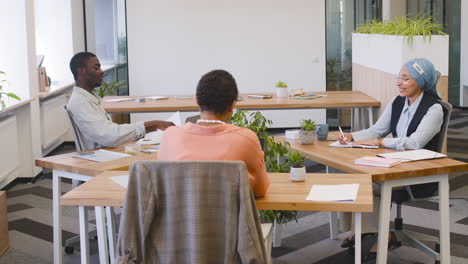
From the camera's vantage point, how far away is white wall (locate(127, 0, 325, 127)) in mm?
10133

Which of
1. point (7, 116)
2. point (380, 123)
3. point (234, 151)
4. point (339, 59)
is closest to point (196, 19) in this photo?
point (339, 59)

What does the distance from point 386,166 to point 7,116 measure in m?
4.33

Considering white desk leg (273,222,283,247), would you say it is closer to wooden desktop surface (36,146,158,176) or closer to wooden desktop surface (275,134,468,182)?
wooden desktop surface (275,134,468,182)

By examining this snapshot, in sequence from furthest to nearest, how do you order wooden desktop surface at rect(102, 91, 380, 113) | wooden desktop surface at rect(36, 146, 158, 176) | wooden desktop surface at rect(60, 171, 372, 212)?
wooden desktop surface at rect(102, 91, 380, 113), wooden desktop surface at rect(36, 146, 158, 176), wooden desktop surface at rect(60, 171, 372, 212)

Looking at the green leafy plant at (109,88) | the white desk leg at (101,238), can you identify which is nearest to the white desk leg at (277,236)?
the white desk leg at (101,238)

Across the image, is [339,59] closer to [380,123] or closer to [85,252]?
[380,123]

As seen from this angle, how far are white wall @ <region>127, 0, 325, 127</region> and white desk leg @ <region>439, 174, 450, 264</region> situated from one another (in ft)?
20.9

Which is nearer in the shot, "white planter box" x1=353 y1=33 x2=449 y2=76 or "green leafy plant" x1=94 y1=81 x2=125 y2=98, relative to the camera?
"white planter box" x1=353 y1=33 x2=449 y2=76

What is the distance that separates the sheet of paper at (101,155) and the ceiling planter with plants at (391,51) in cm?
270

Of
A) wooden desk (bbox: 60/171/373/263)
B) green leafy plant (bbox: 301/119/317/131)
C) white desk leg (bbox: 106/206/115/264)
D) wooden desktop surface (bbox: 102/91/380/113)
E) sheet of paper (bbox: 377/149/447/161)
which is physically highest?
green leafy plant (bbox: 301/119/317/131)

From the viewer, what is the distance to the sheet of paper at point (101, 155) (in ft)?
14.0

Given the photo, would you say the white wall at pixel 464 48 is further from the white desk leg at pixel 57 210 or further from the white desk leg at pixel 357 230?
the white desk leg at pixel 357 230

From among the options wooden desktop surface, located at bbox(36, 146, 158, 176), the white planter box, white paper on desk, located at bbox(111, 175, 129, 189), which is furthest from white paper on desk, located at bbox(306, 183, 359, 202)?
the white planter box

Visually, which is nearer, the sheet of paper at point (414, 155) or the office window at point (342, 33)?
the sheet of paper at point (414, 155)
